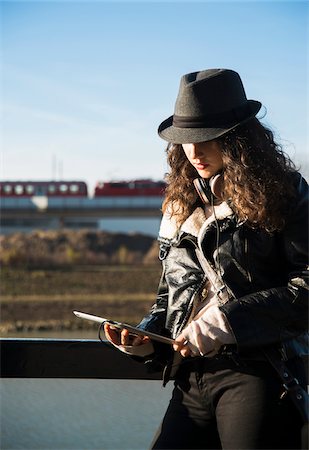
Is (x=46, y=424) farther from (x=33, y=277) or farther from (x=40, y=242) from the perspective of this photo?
(x=40, y=242)

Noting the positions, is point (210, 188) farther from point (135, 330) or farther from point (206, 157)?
point (135, 330)

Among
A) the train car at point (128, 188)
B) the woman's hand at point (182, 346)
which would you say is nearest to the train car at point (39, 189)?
the train car at point (128, 188)

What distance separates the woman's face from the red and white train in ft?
127

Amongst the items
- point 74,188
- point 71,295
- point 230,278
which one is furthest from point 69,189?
point 230,278

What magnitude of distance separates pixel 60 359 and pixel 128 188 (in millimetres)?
39527

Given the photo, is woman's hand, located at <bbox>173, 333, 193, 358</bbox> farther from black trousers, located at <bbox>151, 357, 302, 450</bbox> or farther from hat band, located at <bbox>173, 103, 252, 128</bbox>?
hat band, located at <bbox>173, 103, 252, 128</bbox>

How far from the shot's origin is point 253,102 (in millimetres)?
2207

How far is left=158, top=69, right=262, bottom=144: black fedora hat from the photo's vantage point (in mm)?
2166

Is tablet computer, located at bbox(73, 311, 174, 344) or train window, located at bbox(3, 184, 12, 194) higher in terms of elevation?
tablet computer, located at bbox(73, 311, 174, 344)

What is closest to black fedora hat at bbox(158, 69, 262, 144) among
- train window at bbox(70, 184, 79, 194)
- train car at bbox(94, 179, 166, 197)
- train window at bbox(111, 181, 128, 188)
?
train car at bbox(94, 179, 166, 197)

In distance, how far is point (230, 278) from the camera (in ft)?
6.86

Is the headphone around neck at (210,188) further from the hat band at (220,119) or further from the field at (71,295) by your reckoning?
the field at (71,295)

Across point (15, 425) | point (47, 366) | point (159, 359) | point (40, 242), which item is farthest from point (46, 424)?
point (40, 242)

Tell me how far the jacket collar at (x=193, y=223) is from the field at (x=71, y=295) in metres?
10.2
